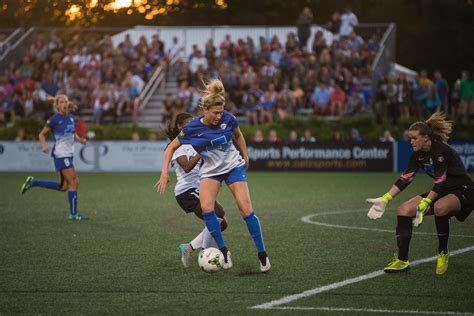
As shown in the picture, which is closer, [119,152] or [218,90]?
[218,90]

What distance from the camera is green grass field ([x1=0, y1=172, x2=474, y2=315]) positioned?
23.0 ft

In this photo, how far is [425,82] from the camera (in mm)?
27594

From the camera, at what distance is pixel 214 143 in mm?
8648

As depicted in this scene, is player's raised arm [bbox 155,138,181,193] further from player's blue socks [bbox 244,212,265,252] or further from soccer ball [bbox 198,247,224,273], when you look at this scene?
player's blue socks [bbox 244,212,265,252]

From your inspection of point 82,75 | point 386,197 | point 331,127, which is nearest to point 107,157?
point 82,75

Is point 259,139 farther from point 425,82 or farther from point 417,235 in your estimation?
point 417,235

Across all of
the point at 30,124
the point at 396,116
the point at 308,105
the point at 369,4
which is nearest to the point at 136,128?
the point at 30,124

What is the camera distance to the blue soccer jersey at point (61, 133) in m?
14.5

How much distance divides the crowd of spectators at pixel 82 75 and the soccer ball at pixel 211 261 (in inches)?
874

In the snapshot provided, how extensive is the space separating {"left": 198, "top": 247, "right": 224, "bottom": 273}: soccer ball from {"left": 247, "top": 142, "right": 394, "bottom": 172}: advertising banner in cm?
1794

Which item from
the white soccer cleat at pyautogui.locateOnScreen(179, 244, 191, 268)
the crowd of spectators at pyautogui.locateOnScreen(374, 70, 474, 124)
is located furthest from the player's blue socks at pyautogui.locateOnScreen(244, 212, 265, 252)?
the crowd of spectators at pyautogui.locateOnScreen(374, 70, 474, 124)

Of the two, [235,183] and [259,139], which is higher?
[235,183]

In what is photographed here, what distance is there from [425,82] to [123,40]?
13005mm

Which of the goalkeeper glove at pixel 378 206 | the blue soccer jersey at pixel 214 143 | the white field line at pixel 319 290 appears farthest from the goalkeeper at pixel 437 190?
the blue soccer jersey at pixel 214 143
